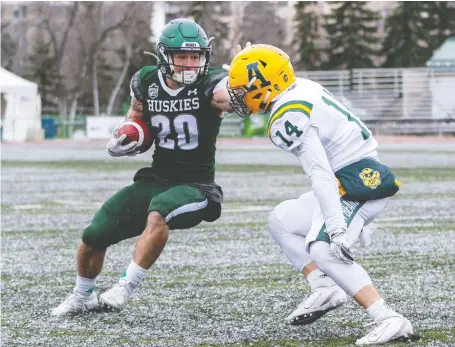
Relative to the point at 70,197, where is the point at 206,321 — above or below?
above

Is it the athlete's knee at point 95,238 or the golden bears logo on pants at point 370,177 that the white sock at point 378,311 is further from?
the athlete's knee at point 95,238

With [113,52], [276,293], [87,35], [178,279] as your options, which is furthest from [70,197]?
[113,52]

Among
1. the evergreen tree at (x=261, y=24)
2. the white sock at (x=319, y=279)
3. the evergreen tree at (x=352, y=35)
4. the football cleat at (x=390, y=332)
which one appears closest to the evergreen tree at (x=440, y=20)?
the evergreen tree at (x=352, y=35)

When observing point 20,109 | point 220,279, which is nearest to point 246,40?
point 20,109

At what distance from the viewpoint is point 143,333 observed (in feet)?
15.2

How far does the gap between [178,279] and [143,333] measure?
1.71m

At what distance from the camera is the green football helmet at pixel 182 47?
203 inches

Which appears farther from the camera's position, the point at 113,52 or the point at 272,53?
the point at 113,52

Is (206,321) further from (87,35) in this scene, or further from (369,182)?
(87,35)

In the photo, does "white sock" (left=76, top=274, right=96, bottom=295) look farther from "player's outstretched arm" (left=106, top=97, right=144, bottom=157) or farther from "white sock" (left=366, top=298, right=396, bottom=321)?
"white sock" (left=366, top=298, right=396, bottom=321)

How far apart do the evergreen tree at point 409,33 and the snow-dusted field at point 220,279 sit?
1679 inches

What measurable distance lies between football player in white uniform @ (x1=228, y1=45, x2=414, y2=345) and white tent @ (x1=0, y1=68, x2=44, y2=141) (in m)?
31.4

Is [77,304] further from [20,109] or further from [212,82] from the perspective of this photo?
[20,109]

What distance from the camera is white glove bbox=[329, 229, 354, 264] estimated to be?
4203 millimetres
